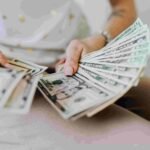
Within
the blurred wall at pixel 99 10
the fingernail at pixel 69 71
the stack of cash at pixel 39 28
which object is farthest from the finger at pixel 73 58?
the blurred wall at pixel 99 10

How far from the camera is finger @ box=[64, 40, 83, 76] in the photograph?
0.83m

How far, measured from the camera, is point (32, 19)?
132 centimetres

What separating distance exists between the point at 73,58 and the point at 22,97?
0.89 ft

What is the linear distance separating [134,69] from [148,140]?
0.13 m

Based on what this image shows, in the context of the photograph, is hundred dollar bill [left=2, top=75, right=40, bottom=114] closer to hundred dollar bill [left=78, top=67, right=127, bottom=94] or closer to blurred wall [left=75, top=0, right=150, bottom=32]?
hundred dollar bill [left=78, top=67, right=127, bottom=94]

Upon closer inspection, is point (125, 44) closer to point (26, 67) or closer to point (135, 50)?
point (135, 50)

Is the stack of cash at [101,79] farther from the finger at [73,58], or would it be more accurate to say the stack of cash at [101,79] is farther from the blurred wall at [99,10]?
the blurred wall at [99,10]

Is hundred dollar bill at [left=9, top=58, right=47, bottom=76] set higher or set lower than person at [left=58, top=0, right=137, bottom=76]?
lower

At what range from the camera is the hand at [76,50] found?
0.84 m

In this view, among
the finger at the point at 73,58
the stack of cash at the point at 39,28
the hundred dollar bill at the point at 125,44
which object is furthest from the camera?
the stack of cash at the point at 39,28

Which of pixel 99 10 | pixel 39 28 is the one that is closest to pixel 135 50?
pixel 39 28

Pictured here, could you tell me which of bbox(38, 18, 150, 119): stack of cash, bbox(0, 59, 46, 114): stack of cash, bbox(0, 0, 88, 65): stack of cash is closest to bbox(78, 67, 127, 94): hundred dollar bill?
bbox(38, 18, 150, 119): stack of cash

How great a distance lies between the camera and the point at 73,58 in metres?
0.88

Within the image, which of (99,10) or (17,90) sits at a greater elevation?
(99,10)
